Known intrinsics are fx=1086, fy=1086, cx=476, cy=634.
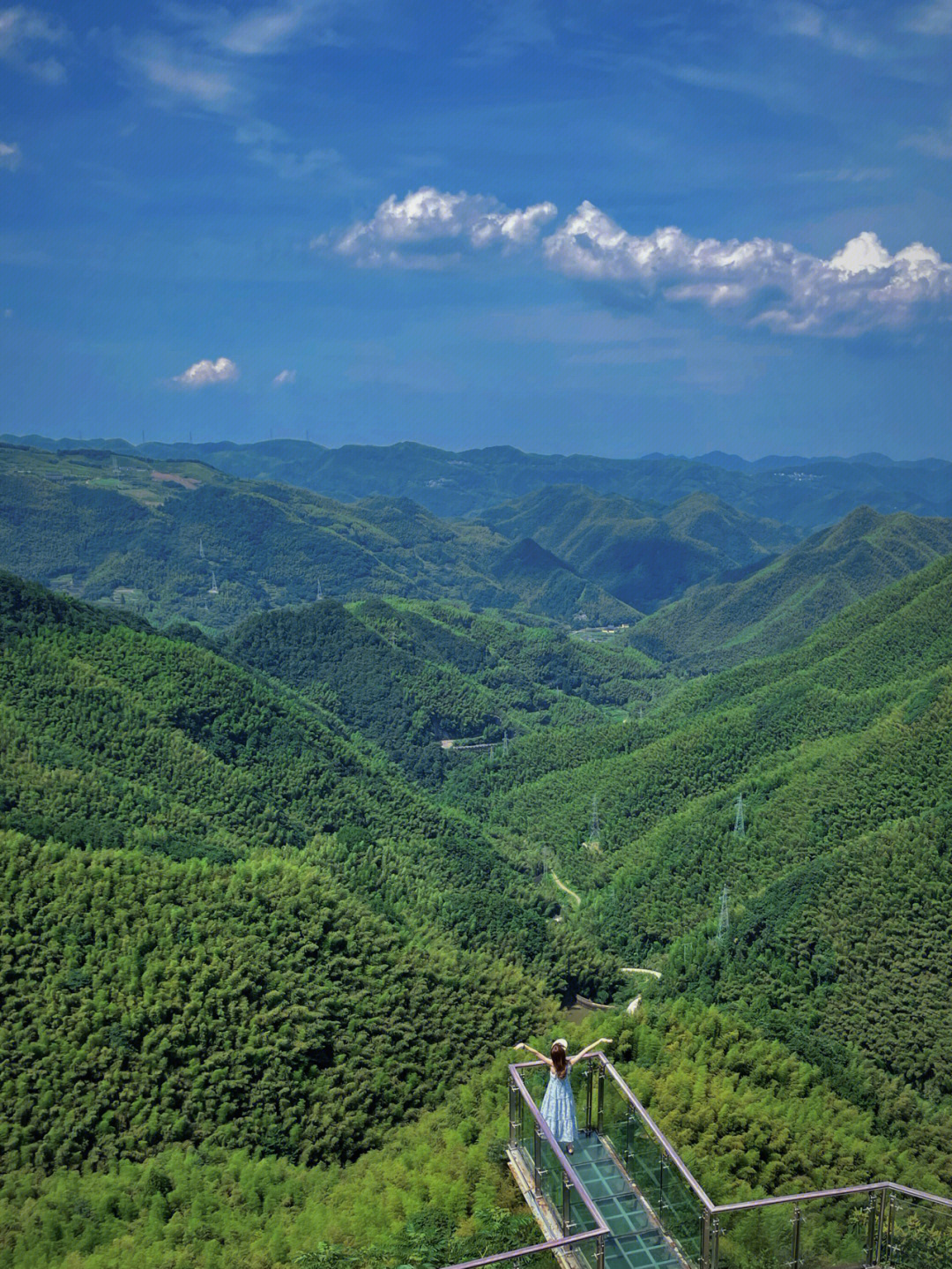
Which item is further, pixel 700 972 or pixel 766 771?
pixel 766 771

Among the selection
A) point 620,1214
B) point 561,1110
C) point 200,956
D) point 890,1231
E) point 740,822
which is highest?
point 561,1110

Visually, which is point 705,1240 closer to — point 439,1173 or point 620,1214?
point 620,1214

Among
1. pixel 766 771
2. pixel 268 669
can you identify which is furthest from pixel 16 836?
pixel 268 669

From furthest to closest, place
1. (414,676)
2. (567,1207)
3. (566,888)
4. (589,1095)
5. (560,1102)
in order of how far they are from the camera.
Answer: (414,676) → (566,888) → (589,1095) → (560,1102) → (567,1207)

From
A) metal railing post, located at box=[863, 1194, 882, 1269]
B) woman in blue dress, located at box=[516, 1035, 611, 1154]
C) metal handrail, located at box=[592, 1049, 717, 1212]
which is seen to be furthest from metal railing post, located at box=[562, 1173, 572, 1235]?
metal railing post, located at box=[863, 1194, 882, 1269]

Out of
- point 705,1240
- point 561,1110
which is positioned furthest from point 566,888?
point 705,1240

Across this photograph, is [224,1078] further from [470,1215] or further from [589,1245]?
[589,1245]

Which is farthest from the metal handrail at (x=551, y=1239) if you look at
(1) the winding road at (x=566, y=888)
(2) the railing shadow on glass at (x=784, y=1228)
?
(1) the winding road at (x=566, y=888)
